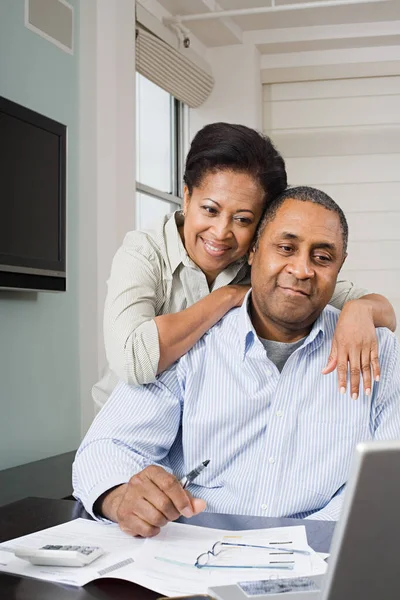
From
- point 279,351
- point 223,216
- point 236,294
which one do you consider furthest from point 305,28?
point 279,351

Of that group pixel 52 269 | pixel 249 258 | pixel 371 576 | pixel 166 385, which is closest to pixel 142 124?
pixel 52 269

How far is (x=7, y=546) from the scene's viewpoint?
1083mm

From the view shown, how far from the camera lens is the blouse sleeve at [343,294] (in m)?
1.96

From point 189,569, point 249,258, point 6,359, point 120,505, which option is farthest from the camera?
point 6,359

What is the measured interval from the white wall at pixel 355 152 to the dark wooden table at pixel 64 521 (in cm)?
441

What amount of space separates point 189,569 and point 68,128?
2.72m

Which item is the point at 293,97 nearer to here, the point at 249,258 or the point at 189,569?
the point at 249,258

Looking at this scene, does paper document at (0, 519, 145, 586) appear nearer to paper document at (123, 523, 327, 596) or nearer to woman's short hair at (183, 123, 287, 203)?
paper document at (123, 523, 327, 596)

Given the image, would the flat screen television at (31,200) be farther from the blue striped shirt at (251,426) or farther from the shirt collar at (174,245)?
the blue striped shirt at (251,426)

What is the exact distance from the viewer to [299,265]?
1.50 m

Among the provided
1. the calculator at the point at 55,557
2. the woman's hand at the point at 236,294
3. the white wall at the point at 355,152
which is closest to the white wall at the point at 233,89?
the white wall at the point at 355,152

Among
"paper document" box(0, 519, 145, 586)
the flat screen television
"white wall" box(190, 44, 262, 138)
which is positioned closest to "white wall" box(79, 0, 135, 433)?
the flat screen television

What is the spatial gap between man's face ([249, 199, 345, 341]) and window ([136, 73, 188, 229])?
9.19ft

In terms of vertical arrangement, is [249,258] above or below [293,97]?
below
